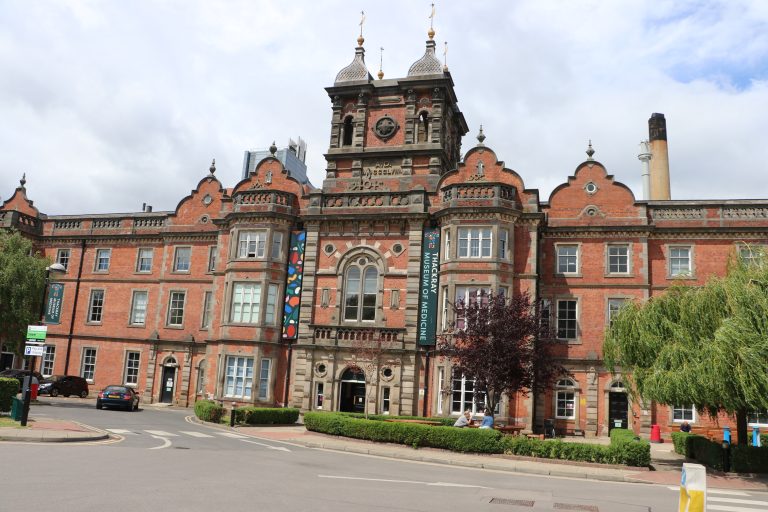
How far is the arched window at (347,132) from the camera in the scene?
3967 centimetres

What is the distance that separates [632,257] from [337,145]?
700 inches

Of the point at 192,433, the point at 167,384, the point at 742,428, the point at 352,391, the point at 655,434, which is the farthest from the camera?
the point at 167,384

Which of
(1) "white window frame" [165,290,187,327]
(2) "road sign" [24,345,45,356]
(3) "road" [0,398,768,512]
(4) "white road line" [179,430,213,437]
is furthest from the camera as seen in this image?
(1) "white window frame" [165,290,187,327]

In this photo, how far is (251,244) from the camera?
35.3 meters

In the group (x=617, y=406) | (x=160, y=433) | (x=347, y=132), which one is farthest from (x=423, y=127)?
(x=160, y=433)

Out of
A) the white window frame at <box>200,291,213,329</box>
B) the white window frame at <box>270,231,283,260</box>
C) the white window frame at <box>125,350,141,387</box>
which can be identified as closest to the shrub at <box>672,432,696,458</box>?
the white window frame at <box>270,231,283,260</box>

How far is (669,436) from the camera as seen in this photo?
30484 mm

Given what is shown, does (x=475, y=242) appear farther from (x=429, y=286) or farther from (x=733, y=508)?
(x=733, y=508)

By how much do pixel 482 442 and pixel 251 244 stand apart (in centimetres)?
1879

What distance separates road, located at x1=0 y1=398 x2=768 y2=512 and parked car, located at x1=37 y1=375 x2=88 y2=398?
21.1 metres

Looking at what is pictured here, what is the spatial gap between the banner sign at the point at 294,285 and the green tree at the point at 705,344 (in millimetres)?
17007

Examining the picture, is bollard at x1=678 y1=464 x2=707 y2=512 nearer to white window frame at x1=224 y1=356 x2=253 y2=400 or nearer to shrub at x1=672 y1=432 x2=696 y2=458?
shrub at x1=672 y1=432 x2=696 y2=458

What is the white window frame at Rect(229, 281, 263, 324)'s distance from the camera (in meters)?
34.3

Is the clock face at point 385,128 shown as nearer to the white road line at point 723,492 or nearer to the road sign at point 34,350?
the road sign at point 34,350
